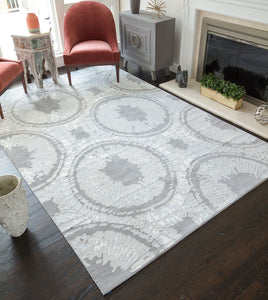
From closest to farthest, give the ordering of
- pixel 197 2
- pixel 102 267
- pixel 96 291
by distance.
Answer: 1. pixel 96 291
2. pixel 102 267
3. pixel 197 2

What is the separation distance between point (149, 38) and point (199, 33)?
2.06 feet

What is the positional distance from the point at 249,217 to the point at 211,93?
1779mm

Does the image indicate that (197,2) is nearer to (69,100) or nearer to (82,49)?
(82,49)

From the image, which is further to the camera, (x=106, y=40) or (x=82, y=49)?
(x=106, y=40)

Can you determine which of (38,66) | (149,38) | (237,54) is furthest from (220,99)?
(38,66)

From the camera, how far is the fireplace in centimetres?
298

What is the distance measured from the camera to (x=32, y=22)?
3.38 meters

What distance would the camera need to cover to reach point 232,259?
1720 millimetres

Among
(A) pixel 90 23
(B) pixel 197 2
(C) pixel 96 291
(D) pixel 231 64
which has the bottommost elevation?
(C) pixel 96 291

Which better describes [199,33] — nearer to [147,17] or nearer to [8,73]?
[147,17]

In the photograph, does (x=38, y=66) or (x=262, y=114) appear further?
(x=38, y=66)

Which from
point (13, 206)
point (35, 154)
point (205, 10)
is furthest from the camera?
point (205, 10)

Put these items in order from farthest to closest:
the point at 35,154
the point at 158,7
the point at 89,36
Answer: the point at 89,36, the point at 158,7, the point at 35,154

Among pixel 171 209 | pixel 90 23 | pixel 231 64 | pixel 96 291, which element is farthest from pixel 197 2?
pixel 96 291
